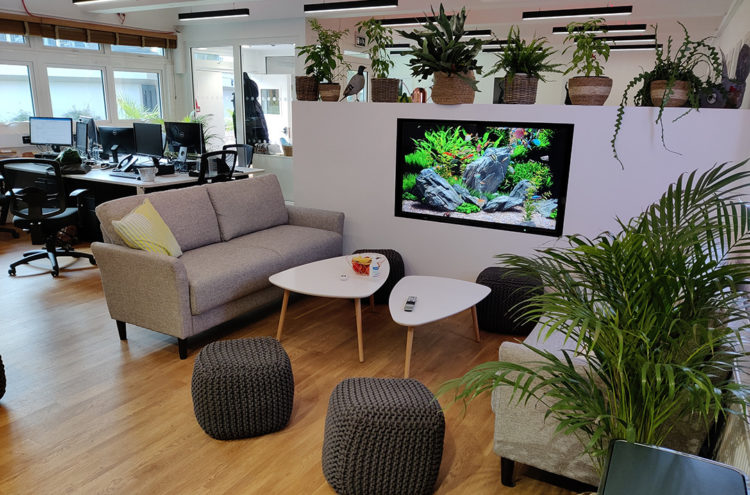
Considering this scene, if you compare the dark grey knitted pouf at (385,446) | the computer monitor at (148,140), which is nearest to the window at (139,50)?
the computer monitor at (148,140)

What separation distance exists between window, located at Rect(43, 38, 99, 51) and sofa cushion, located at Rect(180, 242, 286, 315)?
4.69 meters

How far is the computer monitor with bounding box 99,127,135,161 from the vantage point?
19.4 feet

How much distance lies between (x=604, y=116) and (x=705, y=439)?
7.59 ft

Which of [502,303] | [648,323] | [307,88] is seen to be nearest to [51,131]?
[307,88]

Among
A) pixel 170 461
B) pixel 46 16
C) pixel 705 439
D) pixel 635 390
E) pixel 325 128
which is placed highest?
pixel 46 16

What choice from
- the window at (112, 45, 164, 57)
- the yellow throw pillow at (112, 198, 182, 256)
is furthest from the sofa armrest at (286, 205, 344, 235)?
the window at (112, 45, 164, 57)

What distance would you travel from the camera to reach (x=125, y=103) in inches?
306

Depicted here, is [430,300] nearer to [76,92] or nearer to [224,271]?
[224,271]

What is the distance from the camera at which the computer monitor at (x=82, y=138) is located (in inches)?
240

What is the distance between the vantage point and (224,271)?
3.44 m

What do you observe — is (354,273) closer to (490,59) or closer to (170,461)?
(170,461)

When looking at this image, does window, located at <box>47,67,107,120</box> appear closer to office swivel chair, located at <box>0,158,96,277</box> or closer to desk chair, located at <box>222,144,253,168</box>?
desk chair, located at <box>222,144,253,168</box>

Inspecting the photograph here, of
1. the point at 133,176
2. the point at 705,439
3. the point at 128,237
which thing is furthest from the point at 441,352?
the point at 133,176

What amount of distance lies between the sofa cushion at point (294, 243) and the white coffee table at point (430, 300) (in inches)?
35.1
